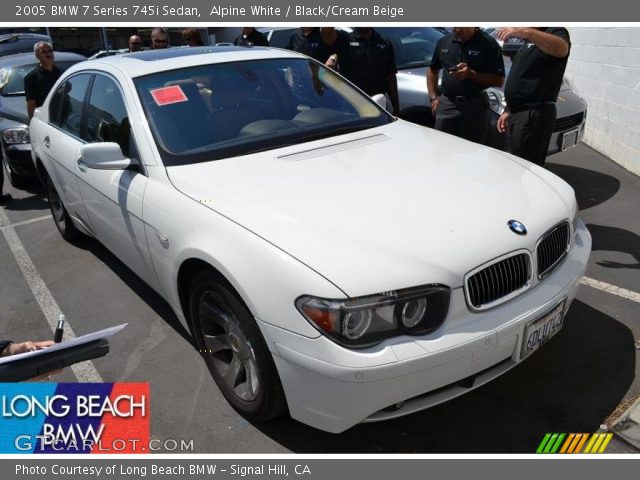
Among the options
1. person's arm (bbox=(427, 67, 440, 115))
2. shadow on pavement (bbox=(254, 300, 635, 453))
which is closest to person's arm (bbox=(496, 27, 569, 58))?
person's arm (bbox=(427, 67, 440, 115))

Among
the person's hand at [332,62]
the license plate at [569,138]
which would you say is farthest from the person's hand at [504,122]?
the person's hand at [332,62]

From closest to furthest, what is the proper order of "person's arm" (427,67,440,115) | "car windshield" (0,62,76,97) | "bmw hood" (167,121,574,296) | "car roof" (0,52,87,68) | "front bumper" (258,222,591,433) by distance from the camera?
"front bumper" (258,222,591,433) → "bmw hood" (167,121,574,296) → "person's arm" (427,67,440,115) → "car windshield" (0,62,76,97) → "car roof" (0,52,87,68)

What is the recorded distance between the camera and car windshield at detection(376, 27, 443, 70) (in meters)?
6.63

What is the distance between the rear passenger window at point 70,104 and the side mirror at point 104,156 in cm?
111

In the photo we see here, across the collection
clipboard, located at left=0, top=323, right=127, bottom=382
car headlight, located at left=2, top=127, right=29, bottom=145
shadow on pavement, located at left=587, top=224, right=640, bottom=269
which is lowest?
shadow on pavement, located at left=587, top=224, right=640, bottom=269

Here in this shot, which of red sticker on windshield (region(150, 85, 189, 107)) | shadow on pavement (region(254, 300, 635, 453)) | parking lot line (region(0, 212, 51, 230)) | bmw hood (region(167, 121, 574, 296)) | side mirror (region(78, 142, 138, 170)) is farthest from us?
parking lot line (region(0, 212, 51, 230))

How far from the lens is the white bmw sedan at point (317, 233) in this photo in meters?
2.16

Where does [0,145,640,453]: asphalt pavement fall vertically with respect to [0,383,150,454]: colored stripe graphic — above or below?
below

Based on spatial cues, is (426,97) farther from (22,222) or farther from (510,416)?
(22,222)

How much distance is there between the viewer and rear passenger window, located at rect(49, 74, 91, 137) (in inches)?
160

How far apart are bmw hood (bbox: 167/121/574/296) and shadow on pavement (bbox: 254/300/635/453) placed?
33.5 inches

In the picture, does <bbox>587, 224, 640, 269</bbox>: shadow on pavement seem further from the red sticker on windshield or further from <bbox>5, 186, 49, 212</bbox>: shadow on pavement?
<bbox>5, 186, 49, 212</bbox>: shadow on pavement

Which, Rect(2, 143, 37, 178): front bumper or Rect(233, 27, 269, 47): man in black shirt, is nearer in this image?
Rect(2, 143, 37, 178): front bumper

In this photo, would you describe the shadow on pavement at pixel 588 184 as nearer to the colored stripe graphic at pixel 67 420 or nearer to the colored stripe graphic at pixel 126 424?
the colored stripe graphic at pixel 126 424
